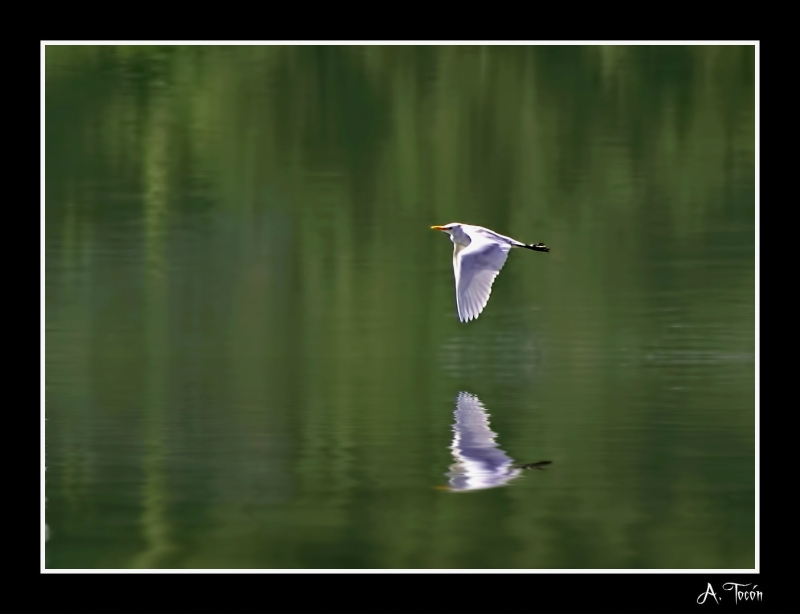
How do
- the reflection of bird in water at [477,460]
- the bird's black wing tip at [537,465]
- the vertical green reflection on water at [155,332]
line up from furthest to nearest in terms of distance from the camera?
the bird's black wing tip at [537,465] < the reflection of bird in water at [477,460] < the vertical green reflection on water at [155,332]

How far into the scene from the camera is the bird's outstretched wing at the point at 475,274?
910 centimetres

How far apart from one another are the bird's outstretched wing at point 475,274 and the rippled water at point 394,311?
591 mm

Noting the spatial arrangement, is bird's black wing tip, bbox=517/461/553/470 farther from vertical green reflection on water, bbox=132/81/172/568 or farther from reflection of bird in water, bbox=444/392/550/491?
vertical green reflection on water, bbox=132/81/172/568

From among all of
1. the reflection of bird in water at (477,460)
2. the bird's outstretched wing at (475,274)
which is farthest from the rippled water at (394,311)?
the bird's outstretched wing at (475,274)

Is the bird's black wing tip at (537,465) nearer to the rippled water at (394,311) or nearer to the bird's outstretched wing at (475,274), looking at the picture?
the rippled water at (394,311)

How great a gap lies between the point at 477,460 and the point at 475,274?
7.45 feet

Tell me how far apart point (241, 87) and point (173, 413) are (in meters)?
14.0

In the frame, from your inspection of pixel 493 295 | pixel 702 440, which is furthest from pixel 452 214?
pixel 702 440

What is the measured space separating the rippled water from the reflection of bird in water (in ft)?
0.07

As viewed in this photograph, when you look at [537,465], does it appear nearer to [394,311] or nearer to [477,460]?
[477,460]

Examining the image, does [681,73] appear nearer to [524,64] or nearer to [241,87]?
[524,64]

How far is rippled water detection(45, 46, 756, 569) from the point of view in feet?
21.2

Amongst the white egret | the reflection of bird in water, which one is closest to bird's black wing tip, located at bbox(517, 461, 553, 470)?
the reflection of bird in water

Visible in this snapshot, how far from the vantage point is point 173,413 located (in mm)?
8547
